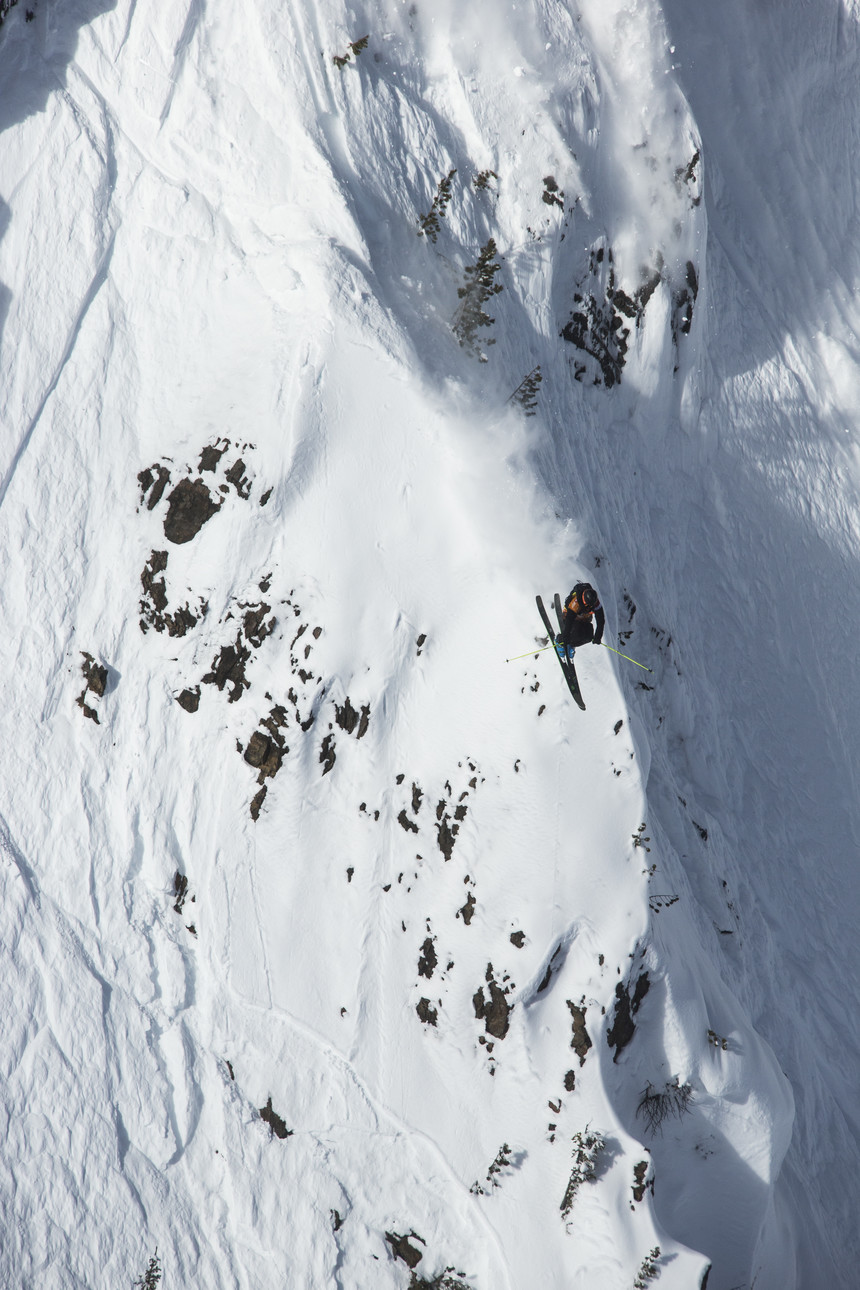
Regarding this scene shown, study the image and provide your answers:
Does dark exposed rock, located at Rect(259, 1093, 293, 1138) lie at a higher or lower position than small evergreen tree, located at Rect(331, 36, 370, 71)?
lower

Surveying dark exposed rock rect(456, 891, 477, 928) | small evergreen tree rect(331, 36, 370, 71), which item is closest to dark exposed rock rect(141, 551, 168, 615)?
dark exposed rock rect(456, 891, 477, 928)

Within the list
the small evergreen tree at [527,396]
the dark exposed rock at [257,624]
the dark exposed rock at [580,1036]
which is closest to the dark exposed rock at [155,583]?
the dark exposed rock at [257,624]

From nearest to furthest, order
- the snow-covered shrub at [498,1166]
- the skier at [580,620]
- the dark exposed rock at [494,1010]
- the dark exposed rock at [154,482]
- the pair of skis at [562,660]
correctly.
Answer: the skier at [580,620] → the pair of skis at [562,660] → the dark exposed rock at [494,1010] → the snow-covered shrub at [498,1166] → the dark exposed rock at [154,482]

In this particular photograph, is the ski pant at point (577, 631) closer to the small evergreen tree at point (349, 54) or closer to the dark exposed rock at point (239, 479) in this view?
the dark exposed rock at point (239, 479)

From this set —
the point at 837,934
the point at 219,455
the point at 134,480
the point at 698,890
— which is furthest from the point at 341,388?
the point at 837,934

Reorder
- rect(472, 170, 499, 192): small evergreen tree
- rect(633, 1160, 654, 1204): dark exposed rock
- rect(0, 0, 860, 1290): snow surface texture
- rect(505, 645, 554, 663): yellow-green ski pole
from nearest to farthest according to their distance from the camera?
rect(505, 645, 554, 663): yellow-green ski pole → rect(633, 1160, 654, 1204): dark exposed rock → rect(0, 0, 860, 1290): snow surface texture → rect(472, 170, 499, 192): small evergreen tree

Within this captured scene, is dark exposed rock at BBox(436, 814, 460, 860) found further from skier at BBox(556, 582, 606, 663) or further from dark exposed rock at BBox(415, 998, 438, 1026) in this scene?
skier at BBox(556, 582, 606, 663)
